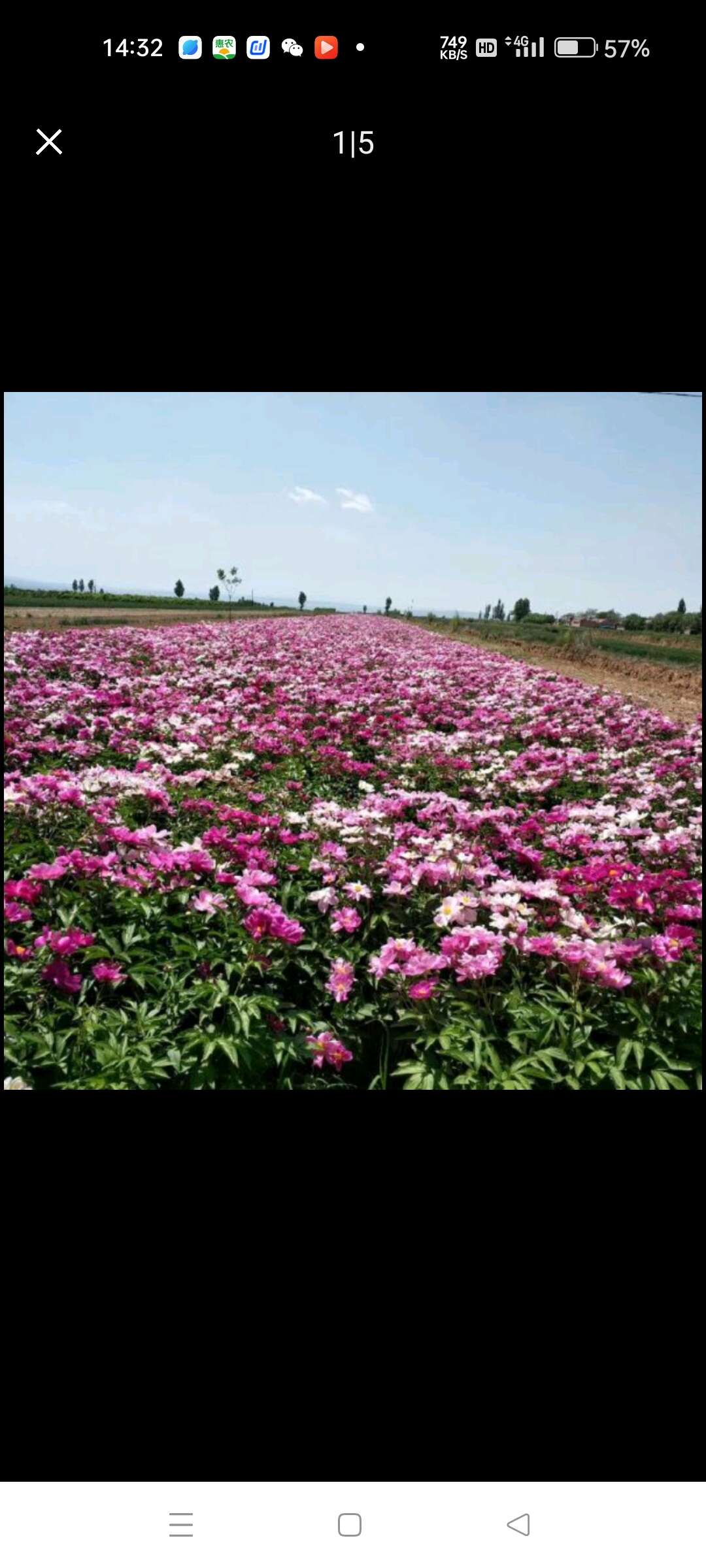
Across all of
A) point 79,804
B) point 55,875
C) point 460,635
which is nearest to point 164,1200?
point 55,875

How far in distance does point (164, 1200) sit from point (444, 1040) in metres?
0.69
